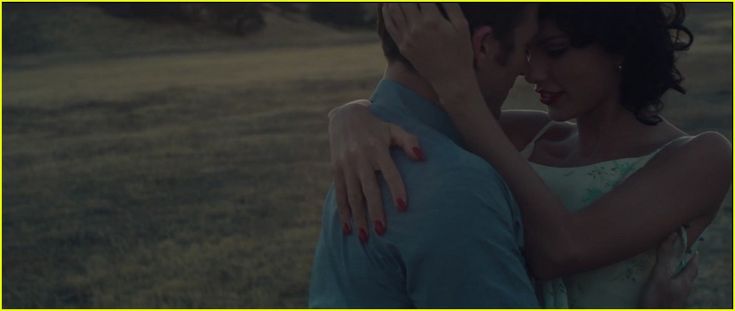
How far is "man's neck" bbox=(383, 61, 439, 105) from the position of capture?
2.25 m

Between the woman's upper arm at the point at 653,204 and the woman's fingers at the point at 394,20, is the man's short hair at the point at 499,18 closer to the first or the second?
the woman's fingers at the point at 394,20

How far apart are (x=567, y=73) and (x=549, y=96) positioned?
74 millimetres

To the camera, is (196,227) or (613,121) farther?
(196,227)

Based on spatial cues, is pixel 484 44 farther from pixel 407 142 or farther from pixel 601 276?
pixel 601 276

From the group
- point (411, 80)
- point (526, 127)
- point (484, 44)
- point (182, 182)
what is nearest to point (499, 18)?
point (484, 44)

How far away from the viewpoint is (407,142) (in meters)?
2.12

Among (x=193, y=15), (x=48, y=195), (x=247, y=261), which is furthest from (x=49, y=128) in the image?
(x=193, y=15)

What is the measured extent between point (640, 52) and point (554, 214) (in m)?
0.52

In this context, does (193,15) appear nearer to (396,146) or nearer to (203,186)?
(203,186)

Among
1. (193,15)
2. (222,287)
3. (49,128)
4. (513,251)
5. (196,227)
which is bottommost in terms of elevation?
(193,15)

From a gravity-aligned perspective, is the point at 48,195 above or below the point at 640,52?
below

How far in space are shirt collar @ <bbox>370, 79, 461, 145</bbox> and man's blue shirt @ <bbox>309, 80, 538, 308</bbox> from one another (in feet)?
0.16

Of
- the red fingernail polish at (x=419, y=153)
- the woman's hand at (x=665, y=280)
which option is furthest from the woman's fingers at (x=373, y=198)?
the woman's hand at (x=665, y=280)

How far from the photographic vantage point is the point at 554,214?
2.41m
